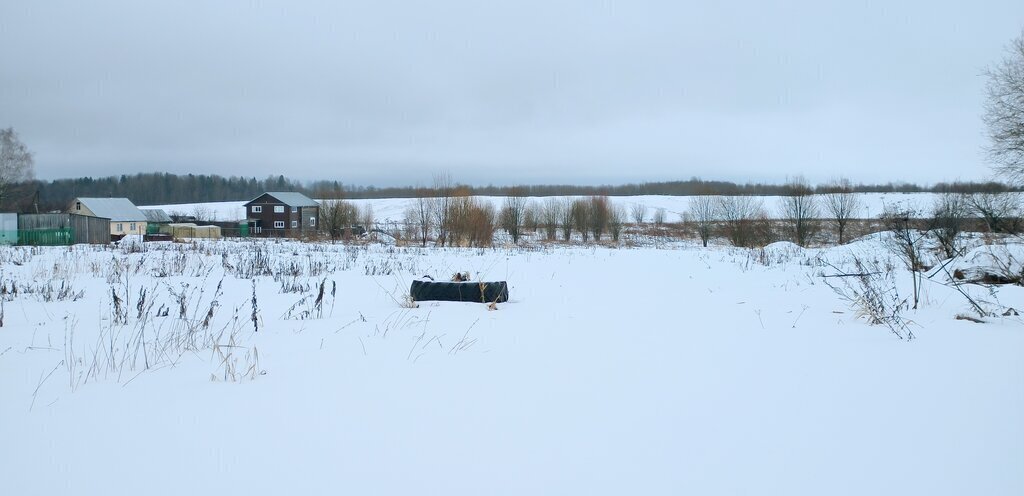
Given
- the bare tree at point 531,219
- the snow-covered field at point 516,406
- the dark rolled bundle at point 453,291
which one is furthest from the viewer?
the bare tree at point 531,219

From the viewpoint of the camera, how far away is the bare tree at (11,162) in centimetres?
4316

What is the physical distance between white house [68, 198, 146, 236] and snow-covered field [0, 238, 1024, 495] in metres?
56.3

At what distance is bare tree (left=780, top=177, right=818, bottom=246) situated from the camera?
33875mm

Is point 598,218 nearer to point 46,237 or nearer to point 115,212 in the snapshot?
point 46,237

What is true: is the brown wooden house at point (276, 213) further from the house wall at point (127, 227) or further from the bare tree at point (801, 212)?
the bare tree at point (801, 212)

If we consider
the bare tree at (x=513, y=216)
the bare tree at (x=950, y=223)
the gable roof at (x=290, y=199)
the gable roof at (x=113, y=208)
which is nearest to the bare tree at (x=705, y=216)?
the bare tree at (x=513, y=216)

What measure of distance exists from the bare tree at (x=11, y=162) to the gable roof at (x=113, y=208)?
6418 mm

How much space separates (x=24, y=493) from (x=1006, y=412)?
447 cm

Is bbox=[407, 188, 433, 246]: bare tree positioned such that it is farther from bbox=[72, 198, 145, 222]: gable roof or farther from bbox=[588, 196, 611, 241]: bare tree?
bbox=[72, 198, 145, 222]: gable roof

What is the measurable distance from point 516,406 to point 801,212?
3611 cm

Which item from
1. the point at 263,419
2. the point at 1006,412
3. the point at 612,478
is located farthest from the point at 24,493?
the point at 1006,412

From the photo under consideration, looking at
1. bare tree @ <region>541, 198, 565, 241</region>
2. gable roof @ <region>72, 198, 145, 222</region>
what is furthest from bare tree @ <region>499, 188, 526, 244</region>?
gable roof @ <region>72, 198, 145, 222</region>

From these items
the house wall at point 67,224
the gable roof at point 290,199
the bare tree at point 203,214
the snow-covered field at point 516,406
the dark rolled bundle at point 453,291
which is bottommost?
the snow-covered field at point 516,406

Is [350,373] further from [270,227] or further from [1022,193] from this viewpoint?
[270,227]
